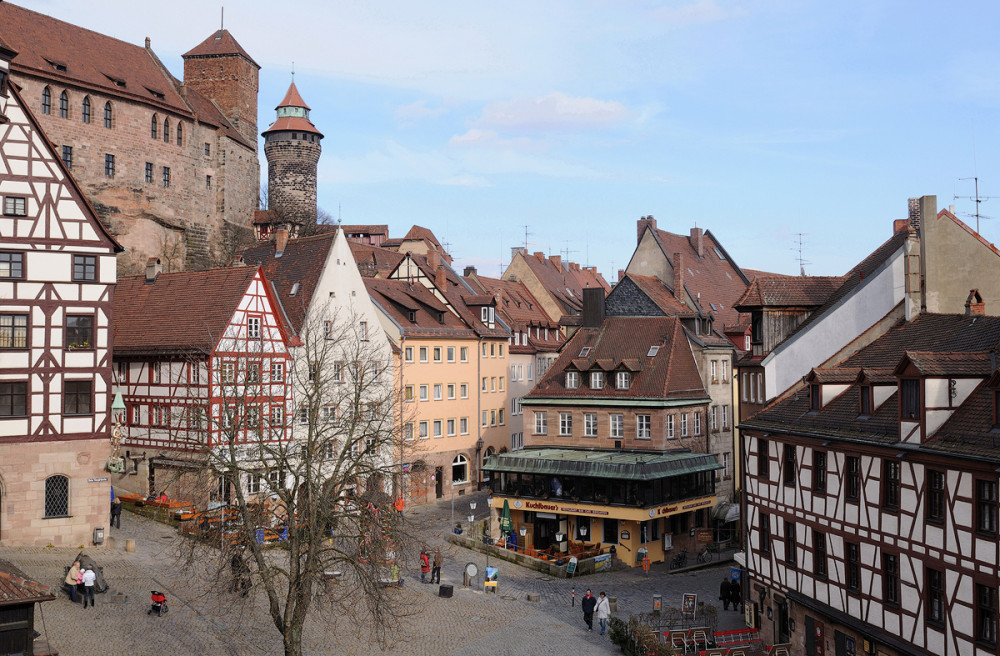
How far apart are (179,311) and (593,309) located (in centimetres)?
2002

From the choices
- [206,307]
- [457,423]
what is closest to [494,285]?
[457,423]

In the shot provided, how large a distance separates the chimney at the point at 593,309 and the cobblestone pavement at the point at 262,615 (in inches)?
631

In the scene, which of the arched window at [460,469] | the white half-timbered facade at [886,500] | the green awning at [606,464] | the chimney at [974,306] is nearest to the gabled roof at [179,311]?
the green awning at [606,464]

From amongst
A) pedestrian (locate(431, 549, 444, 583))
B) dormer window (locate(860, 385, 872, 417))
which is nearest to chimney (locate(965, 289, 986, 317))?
dormer window (locate(860, 385, 872, 417))

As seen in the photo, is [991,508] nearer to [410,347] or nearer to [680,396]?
[680,396]

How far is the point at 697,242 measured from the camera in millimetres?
Answer: 63969

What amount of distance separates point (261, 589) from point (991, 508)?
21.0 m

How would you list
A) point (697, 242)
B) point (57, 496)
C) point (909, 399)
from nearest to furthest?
point (909, 399) → point (57, 496) → point (697, 242)

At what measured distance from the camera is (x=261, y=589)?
31.0m

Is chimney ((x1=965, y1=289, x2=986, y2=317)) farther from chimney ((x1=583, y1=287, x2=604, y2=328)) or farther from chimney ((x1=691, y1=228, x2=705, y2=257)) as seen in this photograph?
chimney ((x1=691, y1=228, x2=705, y2=257))

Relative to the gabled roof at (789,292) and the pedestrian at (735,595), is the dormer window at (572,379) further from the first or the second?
the pedestrian at (735,595)

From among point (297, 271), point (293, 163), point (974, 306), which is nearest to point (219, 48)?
point (293, 163)

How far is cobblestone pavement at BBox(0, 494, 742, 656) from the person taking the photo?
2539 cm

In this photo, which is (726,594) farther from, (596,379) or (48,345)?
(48,345)
